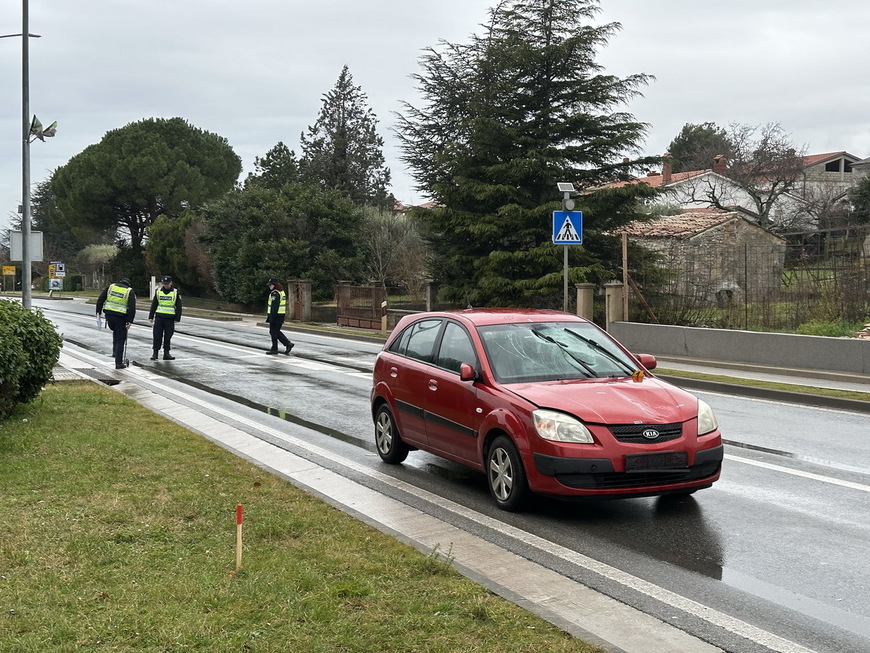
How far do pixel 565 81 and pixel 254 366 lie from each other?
14.2 meters

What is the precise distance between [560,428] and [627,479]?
60 cm

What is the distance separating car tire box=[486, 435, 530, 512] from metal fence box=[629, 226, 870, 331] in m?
12.8

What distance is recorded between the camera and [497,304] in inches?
1116

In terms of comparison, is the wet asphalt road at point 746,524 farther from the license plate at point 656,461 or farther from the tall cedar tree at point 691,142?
the tall cedar tree at point 691,142

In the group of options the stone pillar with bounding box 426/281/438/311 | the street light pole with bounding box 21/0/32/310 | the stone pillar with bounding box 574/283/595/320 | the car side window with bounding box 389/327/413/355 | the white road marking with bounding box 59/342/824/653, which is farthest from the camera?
the stone pillar with bounding box 426/281/438/311

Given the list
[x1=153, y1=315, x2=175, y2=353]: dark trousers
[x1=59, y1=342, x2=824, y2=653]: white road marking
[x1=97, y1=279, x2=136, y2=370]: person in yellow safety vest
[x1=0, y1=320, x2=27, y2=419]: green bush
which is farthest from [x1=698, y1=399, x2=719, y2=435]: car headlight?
[x1=153, y1=315, x2=175, y2=353]: dark trousers

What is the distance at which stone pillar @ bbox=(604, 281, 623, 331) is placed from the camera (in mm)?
22500

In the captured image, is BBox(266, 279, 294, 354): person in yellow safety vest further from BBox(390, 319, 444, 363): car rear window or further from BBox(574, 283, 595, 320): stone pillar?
BBox(390, 319, 444, 363): car rear window

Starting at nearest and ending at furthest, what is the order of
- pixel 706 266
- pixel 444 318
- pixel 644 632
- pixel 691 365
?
pixel 644 632, pixel 444 318, pixel 691 365, pixel 706 266

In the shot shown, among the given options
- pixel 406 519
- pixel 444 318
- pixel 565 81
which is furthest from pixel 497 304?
pixel 406 519

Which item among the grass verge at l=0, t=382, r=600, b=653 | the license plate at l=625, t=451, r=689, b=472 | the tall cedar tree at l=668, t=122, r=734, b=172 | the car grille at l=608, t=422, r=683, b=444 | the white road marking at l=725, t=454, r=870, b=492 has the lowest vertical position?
the white road marking at l=725, t=454, r=870, b=492

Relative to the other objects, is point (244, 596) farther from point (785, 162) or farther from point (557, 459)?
point (785, 162)

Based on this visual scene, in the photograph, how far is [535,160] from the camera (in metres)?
27.3

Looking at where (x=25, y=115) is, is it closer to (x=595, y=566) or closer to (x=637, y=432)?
(x=637, y=432)
